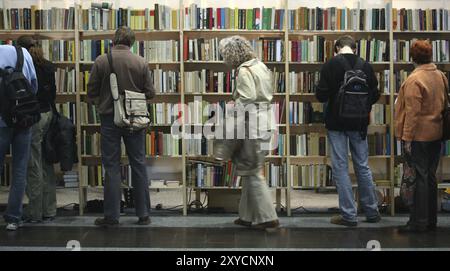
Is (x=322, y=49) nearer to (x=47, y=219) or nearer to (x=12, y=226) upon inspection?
(x=47, y=219)

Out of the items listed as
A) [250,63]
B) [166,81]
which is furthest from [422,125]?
[166,81]

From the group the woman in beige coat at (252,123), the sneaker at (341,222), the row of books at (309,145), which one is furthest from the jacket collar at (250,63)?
the sneaker at (341,222)

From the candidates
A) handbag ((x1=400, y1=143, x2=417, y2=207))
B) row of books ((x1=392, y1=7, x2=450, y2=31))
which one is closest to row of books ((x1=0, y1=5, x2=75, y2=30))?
row of books ((x1=392, y1=7, x2=450, y2=31))

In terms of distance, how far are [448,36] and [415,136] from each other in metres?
1.58

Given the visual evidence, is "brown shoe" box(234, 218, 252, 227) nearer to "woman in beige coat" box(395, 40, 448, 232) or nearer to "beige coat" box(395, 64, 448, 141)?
"woman in beige coat" box(395, 40, 448, 232)

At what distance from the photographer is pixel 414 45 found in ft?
19.9

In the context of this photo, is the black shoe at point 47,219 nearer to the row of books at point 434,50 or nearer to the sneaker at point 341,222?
the sneaker at point 341,222

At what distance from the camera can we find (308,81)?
6926mm

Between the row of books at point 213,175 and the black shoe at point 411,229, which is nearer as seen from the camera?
the black shoe at point 411,229

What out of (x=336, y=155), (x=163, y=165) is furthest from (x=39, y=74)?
(x=336, y=155)

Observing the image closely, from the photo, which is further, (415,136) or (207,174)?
(207,174)

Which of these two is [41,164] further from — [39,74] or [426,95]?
[426,95]

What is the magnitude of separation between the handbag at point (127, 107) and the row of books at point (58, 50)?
0.90 meters

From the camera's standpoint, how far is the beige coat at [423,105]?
594cm
